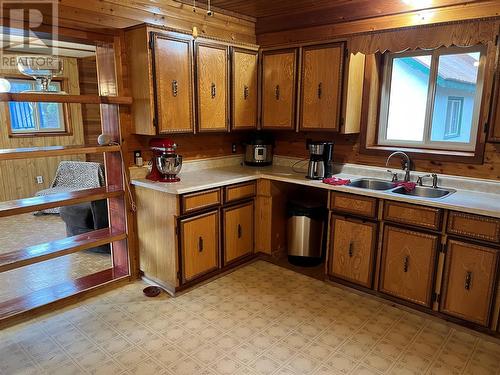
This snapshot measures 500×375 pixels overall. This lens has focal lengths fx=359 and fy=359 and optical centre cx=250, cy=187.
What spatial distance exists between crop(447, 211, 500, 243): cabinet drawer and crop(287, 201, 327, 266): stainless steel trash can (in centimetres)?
121

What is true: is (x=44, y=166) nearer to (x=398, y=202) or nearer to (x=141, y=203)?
(x=141, y=203)

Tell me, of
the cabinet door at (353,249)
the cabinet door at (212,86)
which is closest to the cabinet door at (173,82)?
the cabinet door at (212,86)

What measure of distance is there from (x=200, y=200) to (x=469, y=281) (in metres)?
2.05

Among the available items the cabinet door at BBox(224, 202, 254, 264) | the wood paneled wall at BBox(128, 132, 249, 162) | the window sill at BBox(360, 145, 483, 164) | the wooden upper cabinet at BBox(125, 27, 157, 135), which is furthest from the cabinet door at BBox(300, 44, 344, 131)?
the wooden upper cabinet at BBox(125, 27, 157, 135)

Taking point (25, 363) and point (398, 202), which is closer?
point (25, 363)

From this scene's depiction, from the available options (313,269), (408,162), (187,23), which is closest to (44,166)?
(187,23)

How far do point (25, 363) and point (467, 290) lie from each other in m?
2.87

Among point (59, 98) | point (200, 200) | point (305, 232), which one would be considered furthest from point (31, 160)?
point (305, 232)

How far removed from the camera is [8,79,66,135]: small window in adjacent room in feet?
17.9

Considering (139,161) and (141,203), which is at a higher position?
(139,161)

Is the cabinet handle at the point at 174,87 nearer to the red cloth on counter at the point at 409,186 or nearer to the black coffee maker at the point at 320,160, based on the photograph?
the black coffee maker at the point at 320,160

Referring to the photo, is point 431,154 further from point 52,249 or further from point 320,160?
point 52,249

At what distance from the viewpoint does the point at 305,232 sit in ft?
11.3

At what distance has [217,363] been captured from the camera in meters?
2.15
